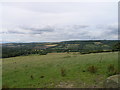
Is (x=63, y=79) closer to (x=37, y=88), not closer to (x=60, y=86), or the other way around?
(x=60, y=86)

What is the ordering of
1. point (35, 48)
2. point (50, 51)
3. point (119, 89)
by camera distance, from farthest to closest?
point (50, 51)
point (35, 48)
point (119, 89)

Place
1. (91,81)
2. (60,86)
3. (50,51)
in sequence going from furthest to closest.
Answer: (50,51)
(91,81)
(60,86)

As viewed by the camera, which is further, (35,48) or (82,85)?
(35,48)

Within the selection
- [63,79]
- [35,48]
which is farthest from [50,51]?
[63,79]

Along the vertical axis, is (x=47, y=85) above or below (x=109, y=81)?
below

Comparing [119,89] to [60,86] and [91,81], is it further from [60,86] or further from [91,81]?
[60,86]

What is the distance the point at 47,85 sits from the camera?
5.39 m

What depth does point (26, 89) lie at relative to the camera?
16.4ft

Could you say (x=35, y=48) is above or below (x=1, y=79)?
above

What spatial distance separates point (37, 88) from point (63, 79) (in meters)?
1.82

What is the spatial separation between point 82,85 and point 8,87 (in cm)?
398

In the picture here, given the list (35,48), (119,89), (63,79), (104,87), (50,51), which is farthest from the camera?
(50,51)

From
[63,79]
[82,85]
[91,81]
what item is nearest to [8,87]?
[63,79]

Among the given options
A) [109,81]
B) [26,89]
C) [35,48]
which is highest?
[35,48]
